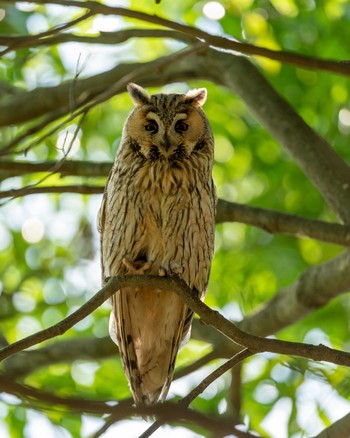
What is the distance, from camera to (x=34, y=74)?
6027 mm

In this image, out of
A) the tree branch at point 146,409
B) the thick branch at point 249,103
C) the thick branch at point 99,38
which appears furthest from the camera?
the thick branch at point 249,103

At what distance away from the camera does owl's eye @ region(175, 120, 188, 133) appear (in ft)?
12.6

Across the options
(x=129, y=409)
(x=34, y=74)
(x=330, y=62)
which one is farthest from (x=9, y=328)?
(x=129, y=409)

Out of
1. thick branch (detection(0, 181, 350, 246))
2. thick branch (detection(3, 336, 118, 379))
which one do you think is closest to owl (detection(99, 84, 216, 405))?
thick branch (detection(0, 181, 350, 246))

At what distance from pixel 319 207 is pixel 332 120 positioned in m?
0.59

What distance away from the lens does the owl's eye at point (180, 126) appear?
3.84m

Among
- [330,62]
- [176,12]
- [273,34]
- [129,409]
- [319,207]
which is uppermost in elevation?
[176,12]

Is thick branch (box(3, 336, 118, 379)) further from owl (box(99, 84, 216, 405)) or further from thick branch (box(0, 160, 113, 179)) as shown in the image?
thick branch (box(0, 160, 113, 179))

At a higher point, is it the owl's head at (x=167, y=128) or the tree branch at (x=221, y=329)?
the owl's head at (x=167, y=128)

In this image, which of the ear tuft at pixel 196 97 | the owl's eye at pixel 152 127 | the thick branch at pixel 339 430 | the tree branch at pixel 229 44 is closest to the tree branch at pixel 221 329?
the thick branch at pixel 339 430

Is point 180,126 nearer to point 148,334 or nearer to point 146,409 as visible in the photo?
point 148,334

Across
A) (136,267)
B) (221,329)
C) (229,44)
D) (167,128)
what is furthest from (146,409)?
(167,128)

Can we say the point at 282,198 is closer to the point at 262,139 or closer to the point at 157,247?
the point at 262,139

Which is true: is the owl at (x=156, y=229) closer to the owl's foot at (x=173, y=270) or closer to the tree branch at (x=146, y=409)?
the owl's foot at (x=173, y=270)
